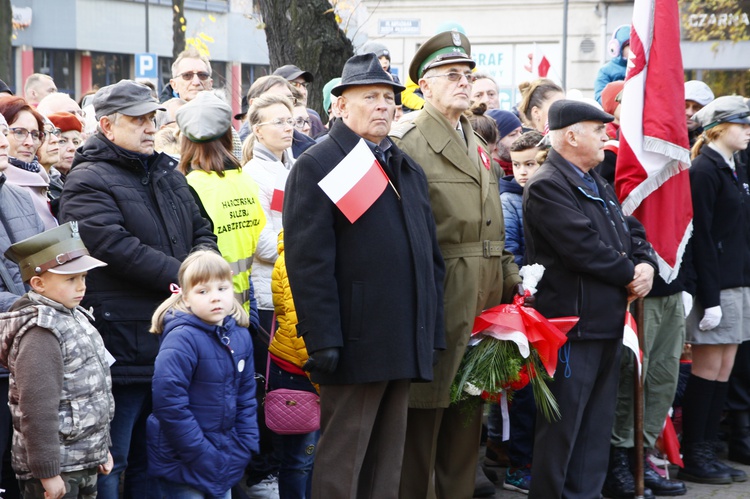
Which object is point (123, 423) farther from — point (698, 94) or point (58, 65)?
point (58, 65)

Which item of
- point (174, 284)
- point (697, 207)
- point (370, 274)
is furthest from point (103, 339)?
point (697, 207)

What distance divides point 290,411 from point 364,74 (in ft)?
5.51

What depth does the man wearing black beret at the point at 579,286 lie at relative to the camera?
5.54 meters

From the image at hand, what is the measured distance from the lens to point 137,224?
4.85 meters

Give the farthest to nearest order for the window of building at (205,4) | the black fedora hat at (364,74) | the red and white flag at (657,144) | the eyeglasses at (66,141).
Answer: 1. the window of building at (205,4)
2. the red and white flag at (657,144)
3. the eyeglasses at (66,141)
4. the black fedora hat at (364,74)

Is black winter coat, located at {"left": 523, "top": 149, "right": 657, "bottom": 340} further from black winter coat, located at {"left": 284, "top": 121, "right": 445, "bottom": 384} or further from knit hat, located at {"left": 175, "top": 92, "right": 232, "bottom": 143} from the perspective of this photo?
knit hat, located at {"left": 175, "top": 92, "right": 232, "bottom": 143}

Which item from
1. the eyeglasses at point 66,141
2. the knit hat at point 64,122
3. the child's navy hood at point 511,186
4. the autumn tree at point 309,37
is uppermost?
the autumn tree at point 309,37

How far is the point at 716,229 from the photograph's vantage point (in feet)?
22.9

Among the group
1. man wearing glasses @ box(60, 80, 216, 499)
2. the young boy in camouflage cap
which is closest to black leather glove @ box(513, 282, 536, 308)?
man wearing glasses @ box(60, 80, 216, 499)

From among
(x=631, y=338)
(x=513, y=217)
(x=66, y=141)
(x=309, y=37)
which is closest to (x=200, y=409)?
(x=66, y=141)

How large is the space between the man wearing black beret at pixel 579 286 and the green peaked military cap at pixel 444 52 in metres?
0.66

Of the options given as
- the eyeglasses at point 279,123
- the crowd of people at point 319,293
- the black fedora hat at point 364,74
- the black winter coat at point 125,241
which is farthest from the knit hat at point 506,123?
the black winter coat at point 125,241

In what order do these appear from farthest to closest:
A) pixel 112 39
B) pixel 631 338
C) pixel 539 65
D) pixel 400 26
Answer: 1. pixel 112 39
2. pixel 400 26
3. pixel 539 65
4. pixel 631 338

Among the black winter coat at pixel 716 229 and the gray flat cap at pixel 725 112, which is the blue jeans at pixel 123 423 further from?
the gray flat cap at pixel 725 112
